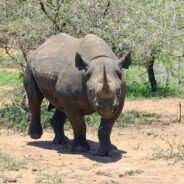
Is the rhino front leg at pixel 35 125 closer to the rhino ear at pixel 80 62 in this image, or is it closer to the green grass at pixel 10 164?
the rhino ear at pixel 80 62

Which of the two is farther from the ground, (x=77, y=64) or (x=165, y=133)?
(x=77, y=64)

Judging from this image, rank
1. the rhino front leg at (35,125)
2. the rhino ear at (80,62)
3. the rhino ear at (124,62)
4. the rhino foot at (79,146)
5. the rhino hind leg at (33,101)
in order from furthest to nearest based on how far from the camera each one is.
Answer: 1. the rhino front leg at (35,125)
2. the rhino hind leg at (33,101)
3. the rhino foot at (79,146)
4. the rhino ear at (124,62)
5. the rhino ear at (80,62)

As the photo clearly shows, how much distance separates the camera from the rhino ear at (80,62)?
9.20 m

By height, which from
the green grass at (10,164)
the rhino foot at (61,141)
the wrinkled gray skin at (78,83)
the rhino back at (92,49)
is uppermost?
the rhino back at (92,49)

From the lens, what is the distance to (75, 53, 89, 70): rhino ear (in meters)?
9.20

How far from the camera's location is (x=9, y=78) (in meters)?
22.6

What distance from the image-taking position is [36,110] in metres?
10.8

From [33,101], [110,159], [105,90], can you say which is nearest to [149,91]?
[33,101]

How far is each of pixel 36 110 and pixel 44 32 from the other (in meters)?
2.42

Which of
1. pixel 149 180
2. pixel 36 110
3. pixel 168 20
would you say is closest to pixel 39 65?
pixel 36 110

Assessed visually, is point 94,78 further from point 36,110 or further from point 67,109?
point 36,110

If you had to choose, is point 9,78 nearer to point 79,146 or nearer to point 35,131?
point 35,131

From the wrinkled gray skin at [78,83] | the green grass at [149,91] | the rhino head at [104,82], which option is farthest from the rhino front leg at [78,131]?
the green grass at [149,91]

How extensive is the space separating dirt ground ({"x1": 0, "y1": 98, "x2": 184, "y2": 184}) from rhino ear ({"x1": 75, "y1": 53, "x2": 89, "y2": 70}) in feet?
4.23
